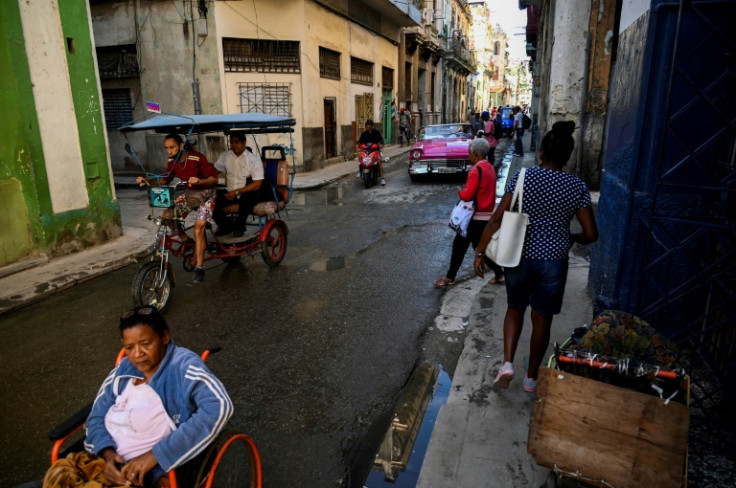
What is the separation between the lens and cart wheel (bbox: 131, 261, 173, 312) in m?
4.93

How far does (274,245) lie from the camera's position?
681 cm

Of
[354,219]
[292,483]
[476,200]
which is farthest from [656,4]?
[354,219]

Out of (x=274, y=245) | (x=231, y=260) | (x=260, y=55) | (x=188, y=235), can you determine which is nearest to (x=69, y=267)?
(x=188, y=235)

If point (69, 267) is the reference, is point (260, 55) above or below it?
above

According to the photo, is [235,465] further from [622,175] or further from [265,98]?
[265,98]

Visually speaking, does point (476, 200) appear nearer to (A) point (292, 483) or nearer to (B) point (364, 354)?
(B) point (364, 354)

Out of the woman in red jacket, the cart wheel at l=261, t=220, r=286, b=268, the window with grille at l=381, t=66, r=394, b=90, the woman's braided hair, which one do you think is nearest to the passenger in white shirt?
the cart wheel at l=261, t=220, r=286, b=268

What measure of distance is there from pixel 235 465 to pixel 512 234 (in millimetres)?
2169

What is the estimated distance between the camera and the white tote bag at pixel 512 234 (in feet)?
9.98

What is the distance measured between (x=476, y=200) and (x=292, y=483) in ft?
11.3

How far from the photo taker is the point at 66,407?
355 centimetres

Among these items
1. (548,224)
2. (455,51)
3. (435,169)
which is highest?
(455,51)

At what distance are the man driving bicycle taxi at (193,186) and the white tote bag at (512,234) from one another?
383 centimetres

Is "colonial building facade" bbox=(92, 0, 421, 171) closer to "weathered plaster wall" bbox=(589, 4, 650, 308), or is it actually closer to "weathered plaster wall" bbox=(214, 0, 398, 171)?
"weathered plaster wall" bbox=(214, 0, 398, 171)
